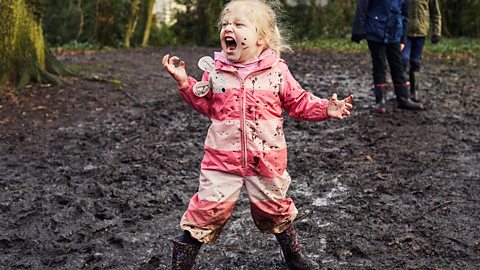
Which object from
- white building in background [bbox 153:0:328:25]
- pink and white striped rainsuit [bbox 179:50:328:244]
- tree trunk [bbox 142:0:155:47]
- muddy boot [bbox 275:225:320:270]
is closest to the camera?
pink and white striped rainsuit [bbox 179:50:328:244]

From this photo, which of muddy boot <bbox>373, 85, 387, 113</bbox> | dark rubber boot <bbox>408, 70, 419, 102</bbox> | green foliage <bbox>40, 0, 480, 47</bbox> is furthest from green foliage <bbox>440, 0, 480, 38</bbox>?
muddy boot <bbox>373, 85, 387, 113</bbox>

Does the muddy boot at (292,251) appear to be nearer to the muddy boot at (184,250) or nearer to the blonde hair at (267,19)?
the muddy boot at (184,250)

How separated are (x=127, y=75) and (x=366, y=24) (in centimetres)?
580

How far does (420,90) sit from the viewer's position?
30.1ft

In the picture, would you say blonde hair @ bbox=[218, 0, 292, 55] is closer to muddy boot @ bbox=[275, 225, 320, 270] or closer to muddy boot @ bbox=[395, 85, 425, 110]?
muddy boot @ bbox=[275, 225, 320, 270]

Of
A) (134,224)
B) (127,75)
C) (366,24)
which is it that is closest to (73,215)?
(134,224)

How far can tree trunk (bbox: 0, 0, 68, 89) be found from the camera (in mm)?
8789

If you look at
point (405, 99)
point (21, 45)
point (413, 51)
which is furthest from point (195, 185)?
point (21, 45)

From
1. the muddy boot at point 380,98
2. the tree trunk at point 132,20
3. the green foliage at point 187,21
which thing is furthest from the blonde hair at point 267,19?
the tree trunk at point 132,20

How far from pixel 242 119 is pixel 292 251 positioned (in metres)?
0.78

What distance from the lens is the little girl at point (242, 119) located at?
3.00m

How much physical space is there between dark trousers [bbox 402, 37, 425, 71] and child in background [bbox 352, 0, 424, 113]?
16.9 inches

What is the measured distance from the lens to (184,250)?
3023 millimetres

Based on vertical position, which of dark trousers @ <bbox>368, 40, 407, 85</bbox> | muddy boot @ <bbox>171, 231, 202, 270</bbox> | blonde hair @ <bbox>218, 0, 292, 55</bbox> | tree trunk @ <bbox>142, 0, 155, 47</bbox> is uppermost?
blonde hair @ <bbox>218, 0, 292, 55</bbox>
